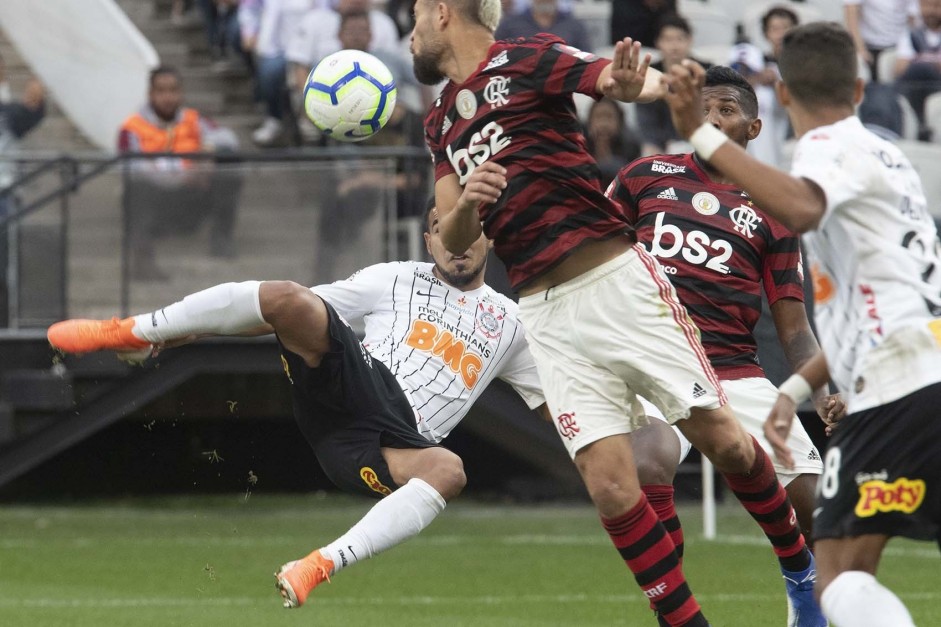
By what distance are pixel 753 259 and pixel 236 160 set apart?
19.8 ft

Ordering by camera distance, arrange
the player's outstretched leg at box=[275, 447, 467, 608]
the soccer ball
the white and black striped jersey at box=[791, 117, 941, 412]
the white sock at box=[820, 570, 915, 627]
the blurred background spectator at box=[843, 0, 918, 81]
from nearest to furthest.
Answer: the white sock at box=[820, 570, 915, 627] → the white and black striped jersey at box=[791, 117, 941, 412] → the player's outstretched leg at box=[275, 447, 467, 608] → the soccer ball → the blurred background spectator at box=[843, 0, 918, 81]

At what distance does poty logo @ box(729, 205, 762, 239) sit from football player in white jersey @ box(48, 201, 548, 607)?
1.09m

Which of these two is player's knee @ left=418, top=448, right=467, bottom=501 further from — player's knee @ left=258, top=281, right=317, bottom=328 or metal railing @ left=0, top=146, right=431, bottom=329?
metal railing @ left=0, top=146, right=431, bottom=329

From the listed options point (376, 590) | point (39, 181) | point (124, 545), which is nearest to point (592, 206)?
point (376, 590)

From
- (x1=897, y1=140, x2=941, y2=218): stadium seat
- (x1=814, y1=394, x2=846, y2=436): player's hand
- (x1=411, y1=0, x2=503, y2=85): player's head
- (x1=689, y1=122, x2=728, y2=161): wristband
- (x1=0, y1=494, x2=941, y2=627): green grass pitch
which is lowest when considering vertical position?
(x1=0, y1=494, x2=941, y2=627): green grass pitch

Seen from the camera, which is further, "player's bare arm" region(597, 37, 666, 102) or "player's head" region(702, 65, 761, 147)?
"player's head" region(702, 65, 761, 147)

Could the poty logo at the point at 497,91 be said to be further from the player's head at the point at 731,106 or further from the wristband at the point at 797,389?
the wristband at the point at 797,389

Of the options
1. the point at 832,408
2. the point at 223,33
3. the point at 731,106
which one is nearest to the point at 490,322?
the point at 731,106

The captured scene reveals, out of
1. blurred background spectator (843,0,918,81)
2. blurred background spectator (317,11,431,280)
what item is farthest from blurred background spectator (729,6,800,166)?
blurred background spectator (317,11,431,280)

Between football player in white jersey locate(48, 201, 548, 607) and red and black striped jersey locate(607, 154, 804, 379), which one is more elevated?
red and black striped jersey locate(607, 154, 804, 379)

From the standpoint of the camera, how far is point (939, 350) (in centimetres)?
439

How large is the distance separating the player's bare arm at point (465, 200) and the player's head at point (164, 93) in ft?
23.7

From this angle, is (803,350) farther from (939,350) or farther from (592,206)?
(939,350)

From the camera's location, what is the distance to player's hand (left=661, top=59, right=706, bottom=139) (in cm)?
456
